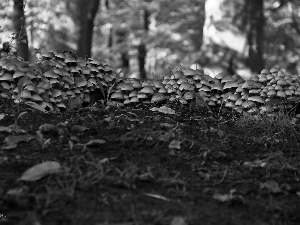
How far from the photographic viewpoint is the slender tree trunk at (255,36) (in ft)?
24.6

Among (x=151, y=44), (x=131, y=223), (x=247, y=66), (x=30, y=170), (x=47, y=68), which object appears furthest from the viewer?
(x=151, y=44)

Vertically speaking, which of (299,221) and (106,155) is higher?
(106,155)

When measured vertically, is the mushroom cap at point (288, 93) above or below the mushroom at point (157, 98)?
above

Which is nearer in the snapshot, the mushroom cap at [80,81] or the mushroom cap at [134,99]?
the mushroom cap at [80,81]

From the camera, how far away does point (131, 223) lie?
1807 mm

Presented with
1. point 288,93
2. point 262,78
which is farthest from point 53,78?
point 288,93

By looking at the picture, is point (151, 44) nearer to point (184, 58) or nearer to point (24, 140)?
point (184, 58)

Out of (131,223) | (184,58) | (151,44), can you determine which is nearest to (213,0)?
(131,223)

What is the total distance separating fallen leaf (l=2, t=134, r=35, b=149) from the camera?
262 cm

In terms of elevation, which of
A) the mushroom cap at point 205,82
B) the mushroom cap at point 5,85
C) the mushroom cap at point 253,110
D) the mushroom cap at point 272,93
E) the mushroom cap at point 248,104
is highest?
the mushroom cap at point 205,82

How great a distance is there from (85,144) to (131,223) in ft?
3.30

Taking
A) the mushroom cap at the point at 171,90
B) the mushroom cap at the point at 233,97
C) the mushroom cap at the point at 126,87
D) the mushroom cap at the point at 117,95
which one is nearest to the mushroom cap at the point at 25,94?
the mushroom cap at the point at 117,95

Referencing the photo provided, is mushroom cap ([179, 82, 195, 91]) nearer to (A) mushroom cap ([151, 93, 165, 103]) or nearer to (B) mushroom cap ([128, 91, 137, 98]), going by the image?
(A) mushroom cap ([151, 93, 165, 103])

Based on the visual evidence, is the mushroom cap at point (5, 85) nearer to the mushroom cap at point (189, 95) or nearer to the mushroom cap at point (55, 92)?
the mushroom cap at point (55, 92)
